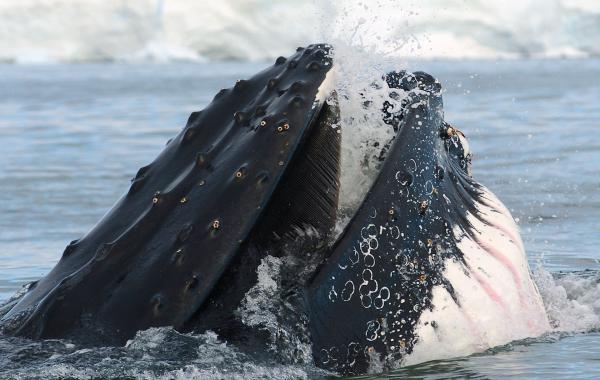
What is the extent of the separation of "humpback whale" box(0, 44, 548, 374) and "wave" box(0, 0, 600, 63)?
40.2 m

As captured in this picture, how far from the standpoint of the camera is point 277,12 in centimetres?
4672

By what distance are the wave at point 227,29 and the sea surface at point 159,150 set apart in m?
12.9

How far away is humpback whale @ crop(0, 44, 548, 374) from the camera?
376 centimetres

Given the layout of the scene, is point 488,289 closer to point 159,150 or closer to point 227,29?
point 159,150

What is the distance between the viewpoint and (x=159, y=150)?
14883 millimetres

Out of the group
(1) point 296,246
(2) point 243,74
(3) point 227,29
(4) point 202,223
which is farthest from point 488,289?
(3) point 227,29

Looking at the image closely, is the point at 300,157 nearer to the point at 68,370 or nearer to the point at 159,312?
the point at 159,312

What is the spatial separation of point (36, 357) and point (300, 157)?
105 cm

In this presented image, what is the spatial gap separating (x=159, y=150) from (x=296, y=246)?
1113 cm

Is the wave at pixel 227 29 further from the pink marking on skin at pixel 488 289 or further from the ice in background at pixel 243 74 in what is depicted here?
the pink marking on skin at pixel 488 289

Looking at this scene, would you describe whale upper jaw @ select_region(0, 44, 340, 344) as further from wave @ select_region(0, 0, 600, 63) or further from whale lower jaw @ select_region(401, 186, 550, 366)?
wave @ select_region(0, 0, 600, 63)

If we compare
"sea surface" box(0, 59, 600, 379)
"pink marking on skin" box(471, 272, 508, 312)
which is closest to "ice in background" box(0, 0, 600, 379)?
"sea surface" box(0, 59, 600, 379)

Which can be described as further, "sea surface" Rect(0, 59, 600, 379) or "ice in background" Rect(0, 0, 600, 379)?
"ice in background" Rect(0, 0, 600, 379)

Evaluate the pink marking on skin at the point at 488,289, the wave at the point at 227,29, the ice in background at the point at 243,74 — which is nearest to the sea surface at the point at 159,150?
the ice in background at the point at 243,74
